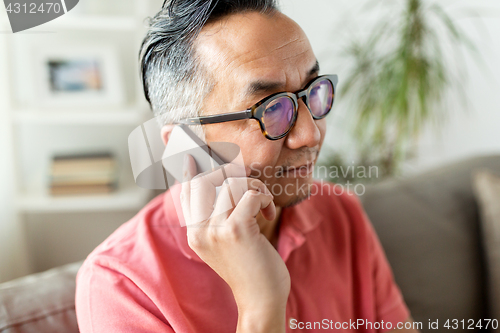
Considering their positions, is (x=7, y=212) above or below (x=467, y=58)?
below

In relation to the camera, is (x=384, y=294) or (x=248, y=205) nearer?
(x=248, y=205)

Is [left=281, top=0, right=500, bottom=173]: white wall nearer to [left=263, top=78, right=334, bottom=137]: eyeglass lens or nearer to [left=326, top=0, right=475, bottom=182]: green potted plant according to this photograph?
[left=326, top=0, right=475, bottom=182]: green potted plant

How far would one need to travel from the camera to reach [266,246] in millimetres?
611

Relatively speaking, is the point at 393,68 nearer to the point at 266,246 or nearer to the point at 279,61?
the point at 279,61

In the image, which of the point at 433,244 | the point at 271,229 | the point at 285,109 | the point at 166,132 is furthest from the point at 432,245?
the point at 166,132

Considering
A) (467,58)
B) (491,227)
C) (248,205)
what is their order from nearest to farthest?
1. (248,205)
2. (491,227)
3. (467,58)

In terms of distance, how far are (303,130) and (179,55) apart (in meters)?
0.27

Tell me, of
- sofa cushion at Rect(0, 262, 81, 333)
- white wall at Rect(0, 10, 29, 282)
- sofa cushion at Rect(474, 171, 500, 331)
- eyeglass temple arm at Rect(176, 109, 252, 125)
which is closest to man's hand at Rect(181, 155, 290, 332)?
eyeglass temple arm at Rect(176, 109, 252, 125)

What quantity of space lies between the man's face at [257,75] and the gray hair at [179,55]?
0.02m

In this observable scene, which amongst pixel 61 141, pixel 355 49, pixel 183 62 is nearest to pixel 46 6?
pixel 183 62

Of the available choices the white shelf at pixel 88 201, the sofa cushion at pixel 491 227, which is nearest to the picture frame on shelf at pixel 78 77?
the white shelf at pixel 88 201

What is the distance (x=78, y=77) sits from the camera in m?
1.58

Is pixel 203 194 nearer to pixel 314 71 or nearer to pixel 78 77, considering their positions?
pixel 314 71

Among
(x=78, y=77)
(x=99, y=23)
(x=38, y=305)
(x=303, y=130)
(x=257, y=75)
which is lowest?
(x=38, y=305)
